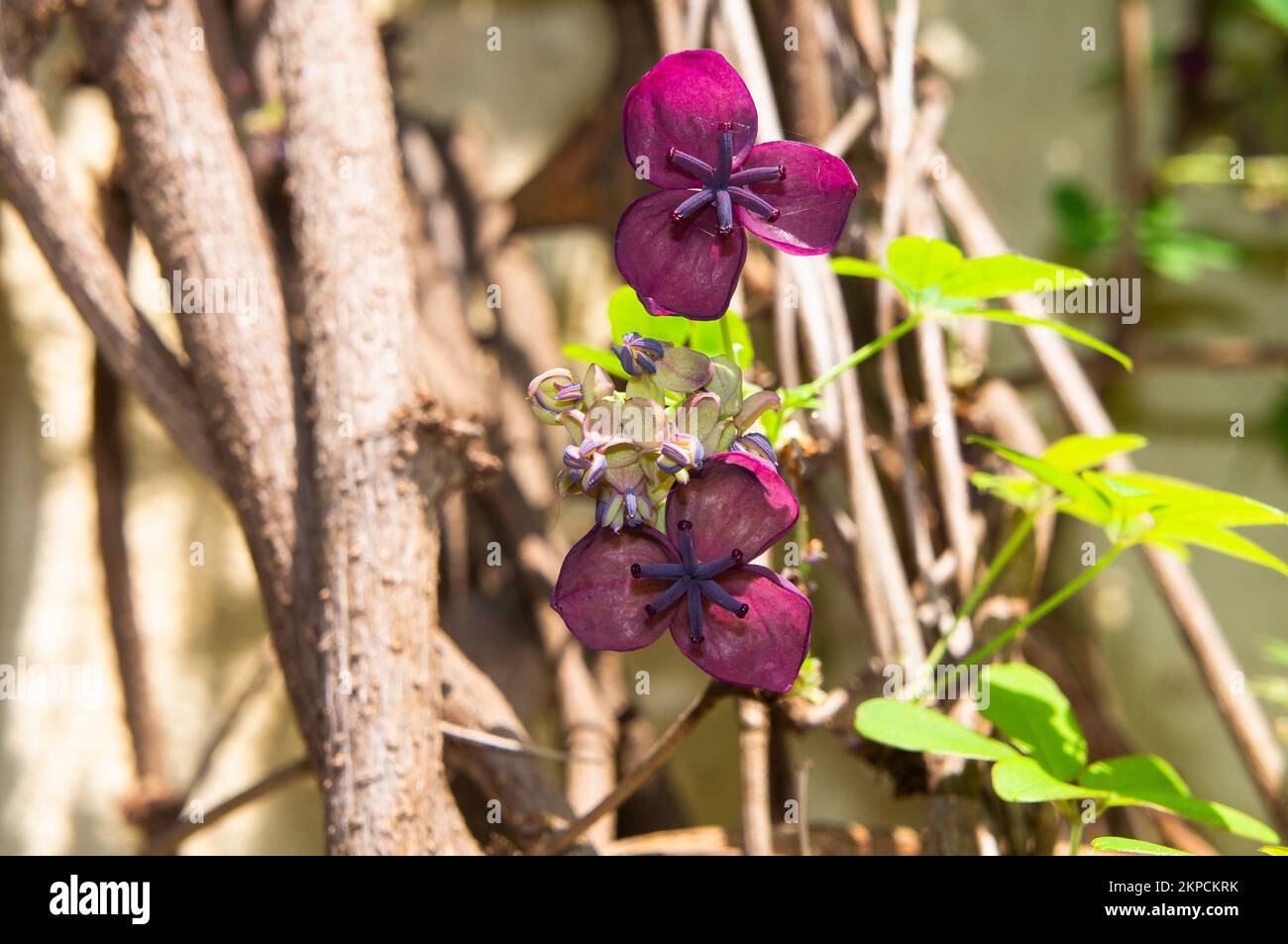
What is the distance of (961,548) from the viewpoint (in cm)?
78

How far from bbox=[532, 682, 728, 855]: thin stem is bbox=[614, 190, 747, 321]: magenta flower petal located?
224mm

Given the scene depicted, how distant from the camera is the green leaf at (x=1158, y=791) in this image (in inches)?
22.4

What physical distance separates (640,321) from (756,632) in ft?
0.60

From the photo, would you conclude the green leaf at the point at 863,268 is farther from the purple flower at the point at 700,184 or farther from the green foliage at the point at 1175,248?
the green foliage at the point at 1175,248

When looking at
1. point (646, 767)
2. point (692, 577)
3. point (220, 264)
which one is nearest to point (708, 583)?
point (692, 577)

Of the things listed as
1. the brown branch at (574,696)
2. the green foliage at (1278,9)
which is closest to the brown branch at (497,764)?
the brown branch at (574,696)

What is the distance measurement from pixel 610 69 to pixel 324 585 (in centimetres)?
80

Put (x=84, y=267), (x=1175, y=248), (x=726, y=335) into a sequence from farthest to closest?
(x=1175, y=248), (x=84, y=267), (x=726, y=335)

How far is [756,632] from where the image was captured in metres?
0.45

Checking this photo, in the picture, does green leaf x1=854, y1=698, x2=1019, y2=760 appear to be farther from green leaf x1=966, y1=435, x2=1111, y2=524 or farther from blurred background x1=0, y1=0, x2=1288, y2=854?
blurred background x1=0, y1=0, x2=1288, y2=854

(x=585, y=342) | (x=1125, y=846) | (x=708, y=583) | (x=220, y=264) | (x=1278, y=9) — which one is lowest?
(x=1125, y=846)

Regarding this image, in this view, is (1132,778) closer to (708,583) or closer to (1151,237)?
(708,583)
